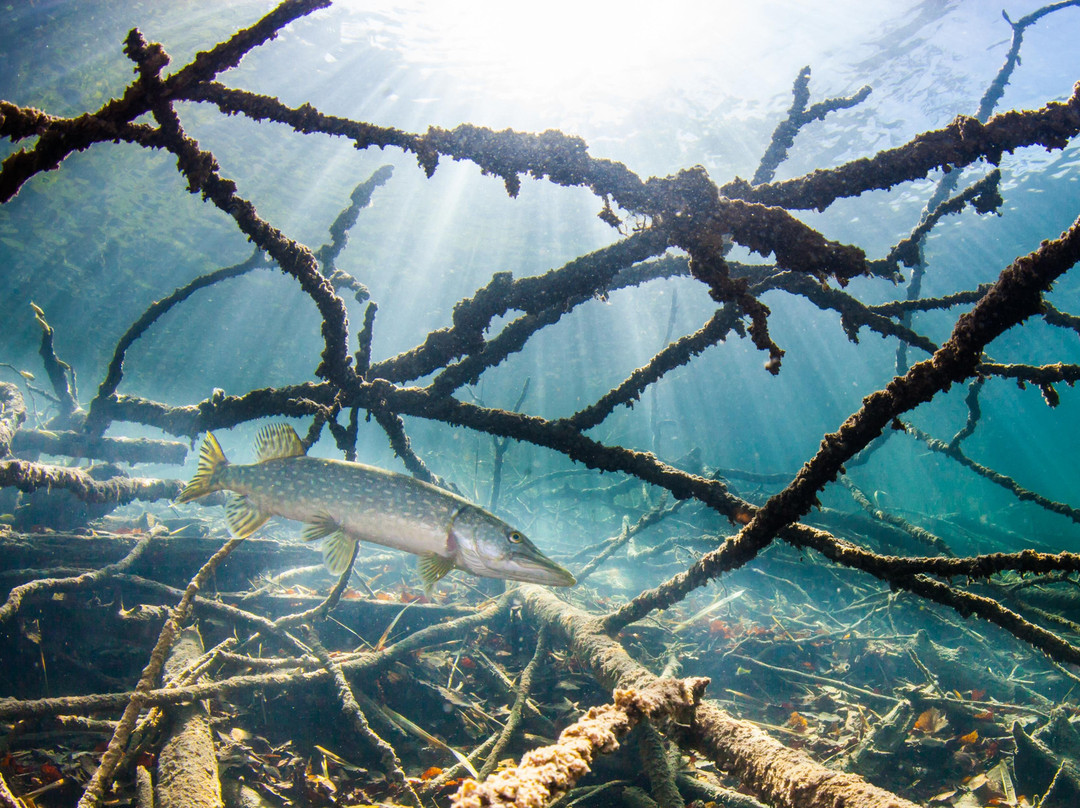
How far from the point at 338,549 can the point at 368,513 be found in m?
0.51

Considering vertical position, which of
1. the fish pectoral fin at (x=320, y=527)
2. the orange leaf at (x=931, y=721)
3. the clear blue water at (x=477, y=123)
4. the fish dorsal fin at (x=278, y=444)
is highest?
the clear blue water at (x=477, y=123)

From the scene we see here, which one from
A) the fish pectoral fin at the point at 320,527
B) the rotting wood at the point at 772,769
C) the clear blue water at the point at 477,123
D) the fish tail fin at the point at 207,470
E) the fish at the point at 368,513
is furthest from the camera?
the clear blue water at the point at 477,123

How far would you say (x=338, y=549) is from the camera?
3.15 meters

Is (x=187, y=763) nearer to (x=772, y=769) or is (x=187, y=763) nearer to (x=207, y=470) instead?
(x=207, y=470)

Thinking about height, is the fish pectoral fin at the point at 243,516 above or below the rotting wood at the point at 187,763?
above

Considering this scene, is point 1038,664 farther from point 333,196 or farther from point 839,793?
point 333,196

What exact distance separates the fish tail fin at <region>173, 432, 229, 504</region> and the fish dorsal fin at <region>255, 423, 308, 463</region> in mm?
296

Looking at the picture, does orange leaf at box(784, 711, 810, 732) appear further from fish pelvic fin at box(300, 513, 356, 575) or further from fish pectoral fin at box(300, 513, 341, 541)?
fish pectoral fin at box(300, 513, 341, 541)

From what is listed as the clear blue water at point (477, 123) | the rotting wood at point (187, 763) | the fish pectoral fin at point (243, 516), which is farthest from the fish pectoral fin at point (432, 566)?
the clear blue water at point (477, 123)

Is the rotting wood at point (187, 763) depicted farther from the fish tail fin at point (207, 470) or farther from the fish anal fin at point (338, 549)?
the fish tail fin at point (207, 470)

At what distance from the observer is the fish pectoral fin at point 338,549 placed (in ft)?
10.2

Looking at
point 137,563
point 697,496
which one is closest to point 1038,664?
point 697,496

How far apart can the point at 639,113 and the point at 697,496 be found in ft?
61.5

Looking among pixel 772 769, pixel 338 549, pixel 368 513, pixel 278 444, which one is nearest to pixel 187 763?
pixel 338 549
